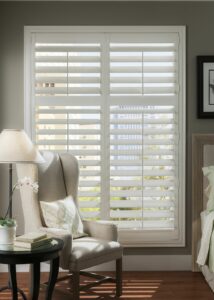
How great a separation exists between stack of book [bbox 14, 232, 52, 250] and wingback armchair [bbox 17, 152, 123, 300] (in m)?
0.27

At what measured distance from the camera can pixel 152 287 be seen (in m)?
4.34

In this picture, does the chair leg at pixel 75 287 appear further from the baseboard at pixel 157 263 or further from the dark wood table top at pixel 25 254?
the baseboard at pixel 157 263

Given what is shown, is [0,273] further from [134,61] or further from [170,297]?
[134,61]

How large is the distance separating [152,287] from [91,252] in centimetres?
84

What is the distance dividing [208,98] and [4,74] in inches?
79.1

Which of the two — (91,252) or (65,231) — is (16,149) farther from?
(91,252)

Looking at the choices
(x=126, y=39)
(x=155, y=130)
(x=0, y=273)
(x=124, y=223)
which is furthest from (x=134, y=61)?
(x=0, y=273)

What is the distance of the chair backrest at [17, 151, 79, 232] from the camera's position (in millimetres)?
4105

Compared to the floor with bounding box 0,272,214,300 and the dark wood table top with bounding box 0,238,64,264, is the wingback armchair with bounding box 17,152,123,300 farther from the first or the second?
the dark wood table top with bounding box 0,238,64,264

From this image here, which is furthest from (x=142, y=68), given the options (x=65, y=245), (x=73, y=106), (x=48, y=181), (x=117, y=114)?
(x=65, y=245)

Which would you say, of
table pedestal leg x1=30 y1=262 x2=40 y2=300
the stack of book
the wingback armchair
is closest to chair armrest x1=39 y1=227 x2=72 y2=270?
the wingback armchair

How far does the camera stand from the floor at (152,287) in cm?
407

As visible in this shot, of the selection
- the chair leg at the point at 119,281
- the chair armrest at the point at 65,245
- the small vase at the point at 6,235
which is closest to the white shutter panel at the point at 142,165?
the chair leg at the point at 119,281

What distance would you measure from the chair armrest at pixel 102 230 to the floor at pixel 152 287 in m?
0.47
